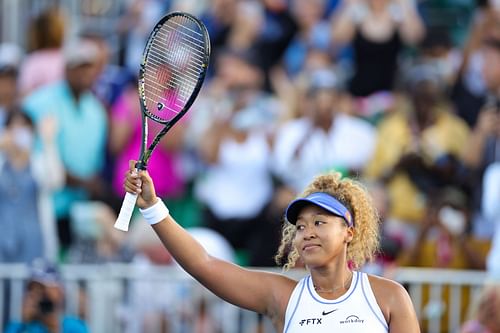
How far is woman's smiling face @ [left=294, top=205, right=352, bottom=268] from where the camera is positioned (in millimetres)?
5078

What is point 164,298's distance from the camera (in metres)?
8.94

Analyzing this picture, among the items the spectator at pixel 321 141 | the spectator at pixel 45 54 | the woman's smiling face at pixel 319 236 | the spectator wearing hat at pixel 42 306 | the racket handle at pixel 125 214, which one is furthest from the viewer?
the spectator at pixel 45 54

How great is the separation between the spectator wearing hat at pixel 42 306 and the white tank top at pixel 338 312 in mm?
2964

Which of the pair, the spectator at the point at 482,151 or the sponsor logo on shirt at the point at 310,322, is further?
the spectator at the point at 482,151

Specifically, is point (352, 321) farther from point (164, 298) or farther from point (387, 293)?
point (164, 298)

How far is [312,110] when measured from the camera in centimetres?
1036

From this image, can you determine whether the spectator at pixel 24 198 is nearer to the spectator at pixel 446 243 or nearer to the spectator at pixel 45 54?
the spectator at pixel 45 54

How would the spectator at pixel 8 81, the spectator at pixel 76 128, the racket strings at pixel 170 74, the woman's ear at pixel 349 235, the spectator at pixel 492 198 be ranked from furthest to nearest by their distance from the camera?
the spectator at pixel 8 81 → the spectator at pixel 76 128 → the spectator at pixel 492 198 → the racket strings at pixel 170 74 → the woman's ear at pixel 349 235

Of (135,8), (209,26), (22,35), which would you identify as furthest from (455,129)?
(22,35)

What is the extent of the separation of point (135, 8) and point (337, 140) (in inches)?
111

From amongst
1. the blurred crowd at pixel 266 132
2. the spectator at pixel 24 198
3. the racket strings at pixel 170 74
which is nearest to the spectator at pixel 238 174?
the blurred crowd at pixel 266 132

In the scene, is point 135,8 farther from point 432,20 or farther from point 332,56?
point 432,20

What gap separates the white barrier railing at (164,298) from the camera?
8773 mm

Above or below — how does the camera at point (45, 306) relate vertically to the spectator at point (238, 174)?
below
